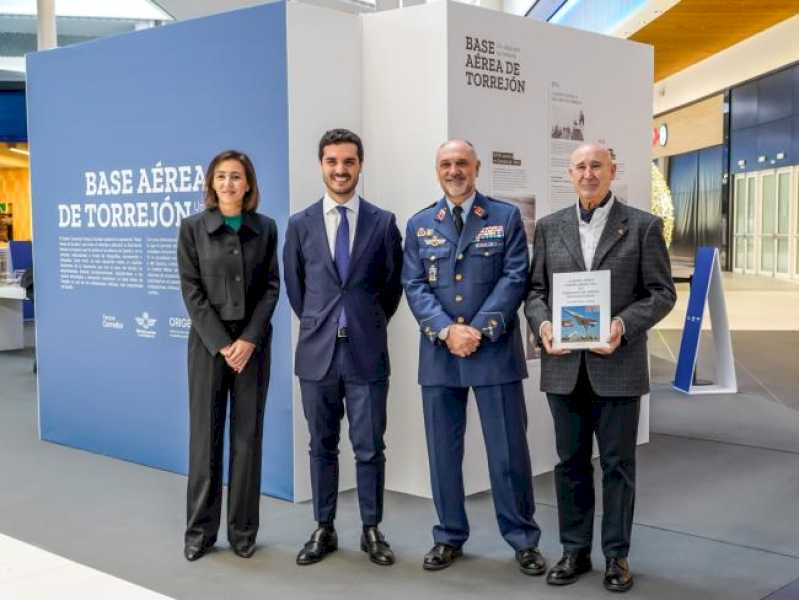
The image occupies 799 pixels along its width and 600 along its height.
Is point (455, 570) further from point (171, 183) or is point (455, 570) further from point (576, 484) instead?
point (171, 183)

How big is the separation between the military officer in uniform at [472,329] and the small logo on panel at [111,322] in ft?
7.74

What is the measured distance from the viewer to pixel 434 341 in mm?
3584

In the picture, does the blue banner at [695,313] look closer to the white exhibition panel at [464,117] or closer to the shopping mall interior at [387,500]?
the shopping mall interior at [387,500]

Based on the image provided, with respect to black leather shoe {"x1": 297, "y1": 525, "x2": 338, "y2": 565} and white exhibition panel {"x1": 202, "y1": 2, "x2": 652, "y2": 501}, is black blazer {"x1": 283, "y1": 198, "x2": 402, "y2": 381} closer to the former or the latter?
black leather shoe {"x1": 297, "y1": 525, "x2": 338, "y2": 565}

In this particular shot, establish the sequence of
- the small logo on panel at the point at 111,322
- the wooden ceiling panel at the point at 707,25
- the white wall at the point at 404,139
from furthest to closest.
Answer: the wooden ceiling panel at the point at 707,25, the small logo on panel at the point at 111,322, the white wall at the point at 404,139

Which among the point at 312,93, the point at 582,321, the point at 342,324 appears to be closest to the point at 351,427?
the point at 342,324

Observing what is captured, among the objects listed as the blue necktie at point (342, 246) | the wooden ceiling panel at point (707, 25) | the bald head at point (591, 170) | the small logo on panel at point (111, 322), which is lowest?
the small logo on panel at point (111, 322)

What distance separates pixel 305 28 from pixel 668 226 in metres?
3.82

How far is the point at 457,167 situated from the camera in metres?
3.55

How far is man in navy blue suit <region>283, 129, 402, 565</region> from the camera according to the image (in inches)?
146

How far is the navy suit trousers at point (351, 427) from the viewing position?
374 centimetres

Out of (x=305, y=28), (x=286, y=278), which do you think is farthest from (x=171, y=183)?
(x=286, y=278)

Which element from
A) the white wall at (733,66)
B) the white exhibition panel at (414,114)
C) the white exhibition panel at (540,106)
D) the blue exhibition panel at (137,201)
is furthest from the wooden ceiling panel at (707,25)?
the blue exhibition panel at (137,201)

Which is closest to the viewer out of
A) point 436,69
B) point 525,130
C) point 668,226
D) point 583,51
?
point 436,69
